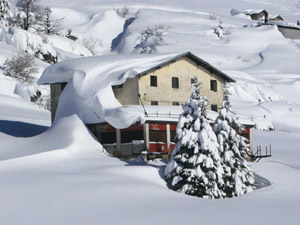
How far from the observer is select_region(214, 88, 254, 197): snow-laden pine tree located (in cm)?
3384

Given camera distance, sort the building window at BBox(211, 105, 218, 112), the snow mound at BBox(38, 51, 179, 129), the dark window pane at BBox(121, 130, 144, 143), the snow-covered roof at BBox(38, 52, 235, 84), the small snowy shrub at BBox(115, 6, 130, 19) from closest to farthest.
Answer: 1. the dark window pane at BBox(121, 130, 144, 143)
2. the snow mound at BBox(38, 51, 179, 129)
3. the snow-covered roof at BBox(38, 52, 235, 84)
4. the building window at BBox(211, 105, 218, 112)
5. the small snowy shrub at BBox(115, 6, 130, 19)

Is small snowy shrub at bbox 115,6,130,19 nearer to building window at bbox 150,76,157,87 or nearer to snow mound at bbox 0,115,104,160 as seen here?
building window at bbox 150,76,157,87

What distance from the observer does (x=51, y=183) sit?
29.1 metres

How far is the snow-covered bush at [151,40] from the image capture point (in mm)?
114188

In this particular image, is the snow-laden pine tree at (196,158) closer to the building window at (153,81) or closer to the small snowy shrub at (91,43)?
the building window at (153,81)

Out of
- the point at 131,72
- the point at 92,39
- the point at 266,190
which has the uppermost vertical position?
the point at 92,39

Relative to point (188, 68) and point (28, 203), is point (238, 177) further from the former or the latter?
point (188, 68)

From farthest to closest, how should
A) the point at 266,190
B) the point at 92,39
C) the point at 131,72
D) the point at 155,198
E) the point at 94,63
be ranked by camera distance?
the point at 92,39 → the point at 94,63 → the point at 131,72 → the point at 266,190 → the point at 155,198

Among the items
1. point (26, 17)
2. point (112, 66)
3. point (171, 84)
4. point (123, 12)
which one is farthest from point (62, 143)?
point (123, 12)

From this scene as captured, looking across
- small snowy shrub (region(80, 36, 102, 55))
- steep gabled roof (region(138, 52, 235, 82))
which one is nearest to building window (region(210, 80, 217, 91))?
steep gabled roof (region(138, 52, 235, 82))

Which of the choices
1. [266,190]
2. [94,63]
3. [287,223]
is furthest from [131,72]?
[287,223]

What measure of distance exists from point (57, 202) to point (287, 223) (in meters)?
9.53

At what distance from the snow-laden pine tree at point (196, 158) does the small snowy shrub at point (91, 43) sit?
98.3m

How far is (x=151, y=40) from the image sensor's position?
117812 millimetres
